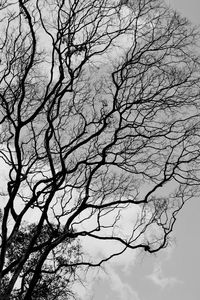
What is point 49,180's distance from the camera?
1118cm

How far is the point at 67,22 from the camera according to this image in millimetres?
10438

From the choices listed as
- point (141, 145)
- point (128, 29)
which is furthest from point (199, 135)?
point (128, 29)

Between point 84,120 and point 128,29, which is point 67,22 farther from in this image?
point 84,120

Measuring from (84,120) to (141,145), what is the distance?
1791 millimetres

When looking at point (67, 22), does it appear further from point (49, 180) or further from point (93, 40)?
point (49, 180)

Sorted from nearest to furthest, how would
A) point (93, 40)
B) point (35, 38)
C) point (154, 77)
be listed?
point (35, 38) < point (93, 40) < point (154, 77)

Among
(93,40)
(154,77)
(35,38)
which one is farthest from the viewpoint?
(154,77)

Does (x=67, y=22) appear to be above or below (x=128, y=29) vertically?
below

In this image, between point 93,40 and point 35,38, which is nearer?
point 35,38

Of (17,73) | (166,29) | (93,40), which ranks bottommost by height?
(17,73)

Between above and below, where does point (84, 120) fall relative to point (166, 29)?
below

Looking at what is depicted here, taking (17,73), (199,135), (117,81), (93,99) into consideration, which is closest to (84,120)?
(93,99)

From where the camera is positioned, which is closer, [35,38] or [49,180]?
[35,38]

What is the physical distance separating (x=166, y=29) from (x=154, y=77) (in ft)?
4.34
